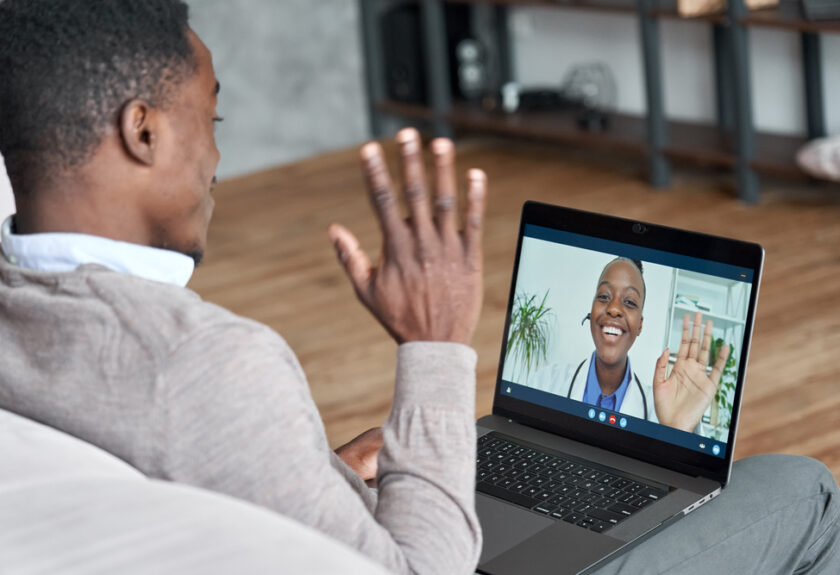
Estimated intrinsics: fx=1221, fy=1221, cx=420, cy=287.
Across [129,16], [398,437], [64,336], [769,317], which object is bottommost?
[769,317]

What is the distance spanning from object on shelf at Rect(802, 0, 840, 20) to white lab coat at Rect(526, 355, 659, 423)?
9.28 ft

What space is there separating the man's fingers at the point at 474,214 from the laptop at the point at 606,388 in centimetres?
40

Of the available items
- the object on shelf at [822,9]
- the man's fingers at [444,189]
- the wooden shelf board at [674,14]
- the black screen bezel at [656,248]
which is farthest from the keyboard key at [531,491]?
the wooden shelf board at [674,14]

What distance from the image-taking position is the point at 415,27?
18.2 ft

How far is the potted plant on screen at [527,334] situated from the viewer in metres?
1.48

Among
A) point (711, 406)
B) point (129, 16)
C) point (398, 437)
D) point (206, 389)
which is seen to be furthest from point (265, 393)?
point (711, 406)

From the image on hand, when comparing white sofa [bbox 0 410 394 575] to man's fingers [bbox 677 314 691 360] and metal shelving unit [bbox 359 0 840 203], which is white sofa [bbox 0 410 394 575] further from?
metal shelving unit [bbox 359 0 840 203]

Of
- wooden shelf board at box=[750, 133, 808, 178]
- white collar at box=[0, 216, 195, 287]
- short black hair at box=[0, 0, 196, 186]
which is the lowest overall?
wooden shelf board at box=[750, 133, 808, 178]

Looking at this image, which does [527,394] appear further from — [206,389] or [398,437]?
[206,389]

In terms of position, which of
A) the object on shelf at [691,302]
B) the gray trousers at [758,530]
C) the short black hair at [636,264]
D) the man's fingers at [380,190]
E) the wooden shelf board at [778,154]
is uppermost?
the man's fingers at [380,190]

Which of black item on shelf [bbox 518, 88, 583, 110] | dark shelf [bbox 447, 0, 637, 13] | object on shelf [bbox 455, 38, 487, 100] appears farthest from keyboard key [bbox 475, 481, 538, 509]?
object on shelf [bbox 455, 38, 487, 100]

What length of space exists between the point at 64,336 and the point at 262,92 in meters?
4.65

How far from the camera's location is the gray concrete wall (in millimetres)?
5328

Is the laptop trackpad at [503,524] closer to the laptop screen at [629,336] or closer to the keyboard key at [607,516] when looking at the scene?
the keyboard key at [607,516]
